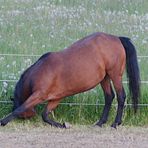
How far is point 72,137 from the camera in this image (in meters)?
8.18

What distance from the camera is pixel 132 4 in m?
18.6

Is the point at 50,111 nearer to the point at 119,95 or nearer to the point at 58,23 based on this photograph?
the point at 119,95

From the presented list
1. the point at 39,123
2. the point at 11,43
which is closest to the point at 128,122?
the point at 39,123

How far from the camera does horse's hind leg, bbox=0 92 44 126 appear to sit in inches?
344

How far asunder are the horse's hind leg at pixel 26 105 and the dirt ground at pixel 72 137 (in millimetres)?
140

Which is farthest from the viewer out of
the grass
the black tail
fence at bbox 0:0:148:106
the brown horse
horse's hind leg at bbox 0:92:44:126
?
fence at bbox 0:0:148:106

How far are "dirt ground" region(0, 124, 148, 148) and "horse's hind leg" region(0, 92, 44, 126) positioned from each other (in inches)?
5.5

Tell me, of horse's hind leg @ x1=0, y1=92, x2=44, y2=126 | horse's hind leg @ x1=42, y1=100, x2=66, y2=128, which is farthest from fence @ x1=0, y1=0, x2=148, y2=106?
horse's hind leg @ x1=0, y1=92, x2=44, y2=126

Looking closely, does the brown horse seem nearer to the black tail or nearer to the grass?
the black tail

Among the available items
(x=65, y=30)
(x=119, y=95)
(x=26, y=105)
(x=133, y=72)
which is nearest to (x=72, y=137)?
(x=26, y=105)

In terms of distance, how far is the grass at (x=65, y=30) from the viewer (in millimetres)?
9516

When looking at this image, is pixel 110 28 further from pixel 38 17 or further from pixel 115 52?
pixel 115 52

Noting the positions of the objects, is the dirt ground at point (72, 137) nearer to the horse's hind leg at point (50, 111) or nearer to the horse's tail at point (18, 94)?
the horse's hind leg at point (50, 111)

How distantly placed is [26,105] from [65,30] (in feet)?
21.4
